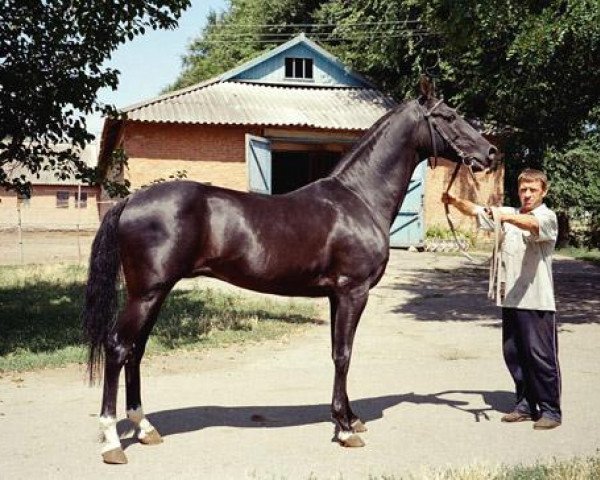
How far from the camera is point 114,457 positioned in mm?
4383

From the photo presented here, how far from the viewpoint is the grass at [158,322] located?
26.2 ft

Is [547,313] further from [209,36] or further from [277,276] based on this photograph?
[209,36]

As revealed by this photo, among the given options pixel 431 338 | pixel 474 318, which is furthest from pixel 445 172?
pixel 431 338

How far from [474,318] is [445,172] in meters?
12.5

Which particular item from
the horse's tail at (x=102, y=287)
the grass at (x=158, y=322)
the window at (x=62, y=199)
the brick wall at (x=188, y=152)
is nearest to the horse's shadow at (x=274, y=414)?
the horse's tail at (x=102, y=287)

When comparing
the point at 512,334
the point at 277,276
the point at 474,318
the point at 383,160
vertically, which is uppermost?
the point at 383,160

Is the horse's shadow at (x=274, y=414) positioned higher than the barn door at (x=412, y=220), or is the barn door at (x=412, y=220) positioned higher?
the barn door at (x=412, y=220)

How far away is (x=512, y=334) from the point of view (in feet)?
18.4

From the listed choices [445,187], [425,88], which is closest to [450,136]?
[425,88]

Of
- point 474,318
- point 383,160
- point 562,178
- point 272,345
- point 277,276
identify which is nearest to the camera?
point 277,276

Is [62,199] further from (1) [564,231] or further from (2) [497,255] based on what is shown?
(2) [497,255]

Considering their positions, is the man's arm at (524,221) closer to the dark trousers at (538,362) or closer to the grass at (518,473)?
the dark trousers at (538,362)

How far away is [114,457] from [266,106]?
18515mm

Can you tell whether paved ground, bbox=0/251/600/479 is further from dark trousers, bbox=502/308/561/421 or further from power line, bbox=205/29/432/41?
power line, bbox=205/29/432/41
